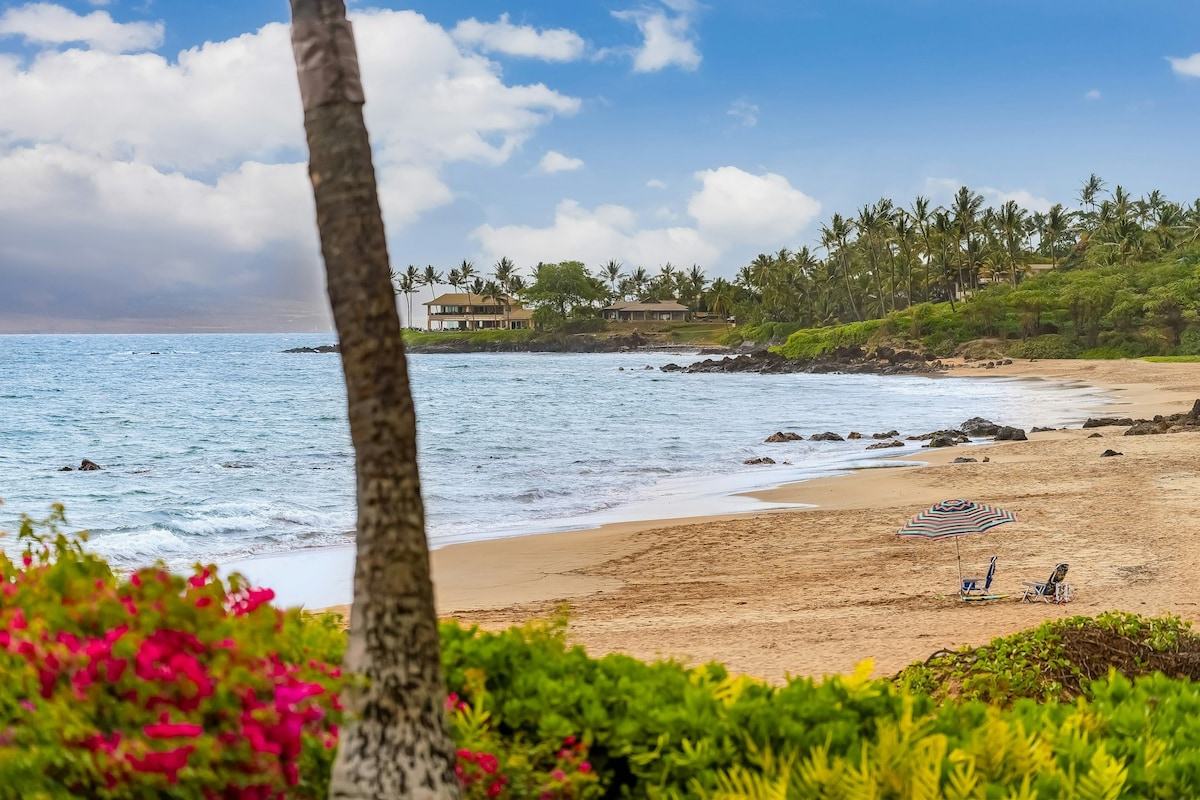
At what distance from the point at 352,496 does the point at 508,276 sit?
135 meters

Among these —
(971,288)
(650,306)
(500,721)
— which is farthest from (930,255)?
(500,721)

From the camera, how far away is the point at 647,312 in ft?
474

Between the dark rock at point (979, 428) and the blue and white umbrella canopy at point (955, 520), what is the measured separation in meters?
21.1

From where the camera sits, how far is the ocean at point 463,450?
20.2 metres

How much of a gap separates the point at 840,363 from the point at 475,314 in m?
85.6

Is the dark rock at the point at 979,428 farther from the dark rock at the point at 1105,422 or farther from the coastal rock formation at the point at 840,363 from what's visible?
the coastal rock formation at the point at 840,363

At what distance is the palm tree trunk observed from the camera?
2.89 meters

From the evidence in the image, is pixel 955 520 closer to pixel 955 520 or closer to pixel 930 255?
pixel 955 520

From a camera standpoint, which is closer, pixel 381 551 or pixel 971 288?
pixel 381 551

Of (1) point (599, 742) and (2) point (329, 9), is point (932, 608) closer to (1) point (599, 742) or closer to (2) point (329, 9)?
(1) point (599, 742)

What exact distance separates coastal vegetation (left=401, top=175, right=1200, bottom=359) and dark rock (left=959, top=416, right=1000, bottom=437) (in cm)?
3993

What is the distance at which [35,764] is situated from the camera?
2678 millimetres

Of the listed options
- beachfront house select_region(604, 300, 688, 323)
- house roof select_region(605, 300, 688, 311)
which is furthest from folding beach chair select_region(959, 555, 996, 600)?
house roof select_region(605, 300, 688, 311)

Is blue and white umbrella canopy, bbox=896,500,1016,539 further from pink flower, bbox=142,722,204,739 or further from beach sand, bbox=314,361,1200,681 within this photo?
pink flower, bbox=142,722,204,739
